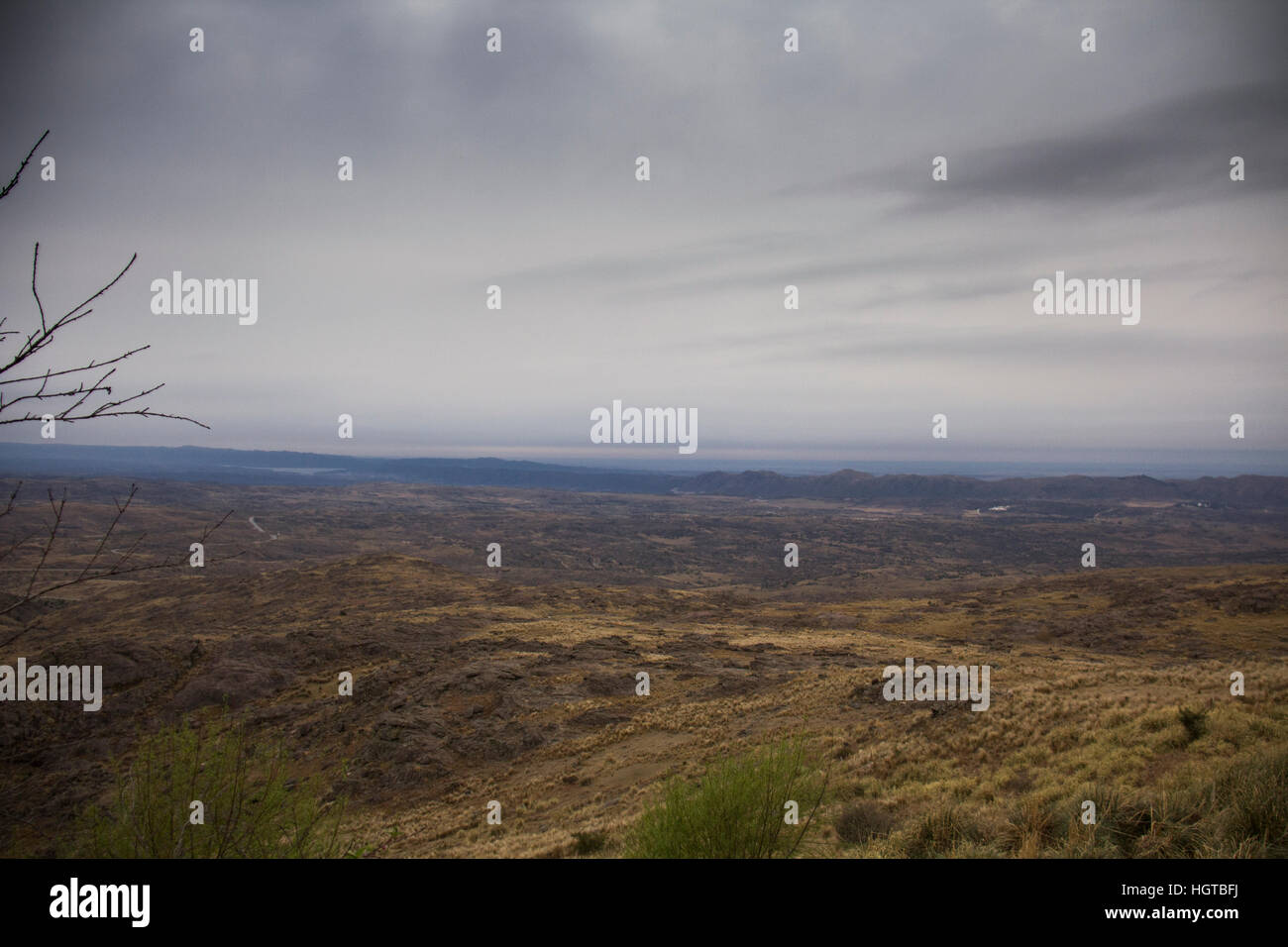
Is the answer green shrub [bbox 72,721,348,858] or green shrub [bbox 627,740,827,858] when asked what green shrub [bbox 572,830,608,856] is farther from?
green shrub [bbox 72,721,348,858]

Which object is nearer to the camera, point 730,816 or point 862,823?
point 730,816

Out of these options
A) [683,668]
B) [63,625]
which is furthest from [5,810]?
[63,625]

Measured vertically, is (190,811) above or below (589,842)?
above

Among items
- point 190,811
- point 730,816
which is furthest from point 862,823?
point 190,811

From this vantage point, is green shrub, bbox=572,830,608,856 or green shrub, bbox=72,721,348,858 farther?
green shrub, bbox=572,830,608,856

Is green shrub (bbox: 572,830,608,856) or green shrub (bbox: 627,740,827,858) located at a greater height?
green shrub (bbox: 627,740,827,858)

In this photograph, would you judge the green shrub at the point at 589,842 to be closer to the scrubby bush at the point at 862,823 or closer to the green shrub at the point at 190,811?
the scrubby bush at the point at 862,823

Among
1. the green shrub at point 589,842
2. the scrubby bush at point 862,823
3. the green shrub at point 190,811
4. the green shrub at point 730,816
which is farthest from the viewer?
the green shrub at point 589,842

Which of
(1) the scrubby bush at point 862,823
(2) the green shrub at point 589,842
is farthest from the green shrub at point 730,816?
(2) the green shrub at point 589,842

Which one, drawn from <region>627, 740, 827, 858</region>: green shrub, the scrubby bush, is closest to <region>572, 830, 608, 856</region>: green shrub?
the scrubby bush

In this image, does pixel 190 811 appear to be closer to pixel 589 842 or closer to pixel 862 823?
pixel 589 842
